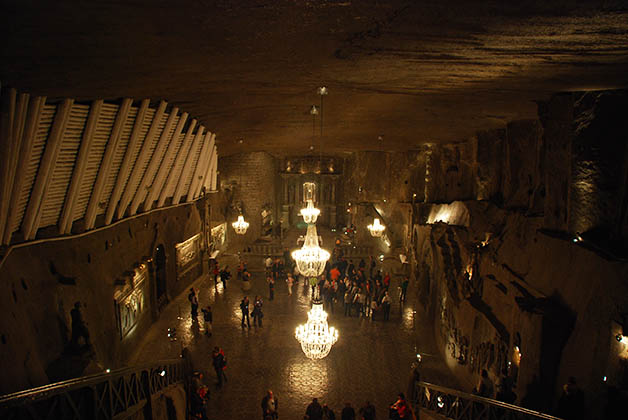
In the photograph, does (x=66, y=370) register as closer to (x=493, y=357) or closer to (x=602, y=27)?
(x=493, y=357)

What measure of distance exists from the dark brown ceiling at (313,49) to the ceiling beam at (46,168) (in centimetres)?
33

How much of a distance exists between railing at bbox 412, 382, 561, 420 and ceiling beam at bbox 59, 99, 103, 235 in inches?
263

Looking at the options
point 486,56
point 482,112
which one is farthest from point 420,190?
point 486,56

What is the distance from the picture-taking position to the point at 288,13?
305 centimetres

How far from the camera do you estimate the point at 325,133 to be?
13.6 m

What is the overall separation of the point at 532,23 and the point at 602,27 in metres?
0.60

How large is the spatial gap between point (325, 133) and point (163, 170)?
20.8ft

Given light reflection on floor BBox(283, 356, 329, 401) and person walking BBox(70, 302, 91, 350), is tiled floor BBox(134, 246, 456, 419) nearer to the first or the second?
light reflection on floor BBox(283, 356, 329, 401)

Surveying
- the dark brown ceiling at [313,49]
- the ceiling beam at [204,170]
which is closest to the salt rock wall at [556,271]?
the dark brown ceiling at [313,49]

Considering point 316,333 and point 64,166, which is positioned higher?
point 64,166

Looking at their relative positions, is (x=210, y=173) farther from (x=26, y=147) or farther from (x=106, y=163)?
(x=26, y=147)

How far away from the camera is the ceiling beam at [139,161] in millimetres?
6977

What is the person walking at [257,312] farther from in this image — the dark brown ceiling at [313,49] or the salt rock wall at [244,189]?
the salt rock wall at [244,189]

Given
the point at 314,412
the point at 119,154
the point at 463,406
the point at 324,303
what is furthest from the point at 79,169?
the point at 324,303
